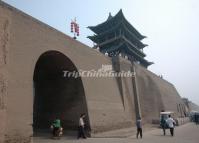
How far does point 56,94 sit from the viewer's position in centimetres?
1242

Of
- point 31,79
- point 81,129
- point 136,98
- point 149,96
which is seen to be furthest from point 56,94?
point 149,96

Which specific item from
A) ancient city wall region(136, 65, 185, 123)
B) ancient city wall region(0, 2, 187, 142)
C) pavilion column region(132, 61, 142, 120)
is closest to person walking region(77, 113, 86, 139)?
ancient city wall region(0, 2, 187, 142)

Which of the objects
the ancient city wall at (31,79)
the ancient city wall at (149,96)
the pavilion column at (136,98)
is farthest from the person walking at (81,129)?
the ancient city wall at (149,96)

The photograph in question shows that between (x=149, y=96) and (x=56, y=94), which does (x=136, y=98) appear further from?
(x=56, y=94)

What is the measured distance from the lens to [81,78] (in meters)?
11.6

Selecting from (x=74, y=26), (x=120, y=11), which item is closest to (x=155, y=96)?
(x=120, y=11)

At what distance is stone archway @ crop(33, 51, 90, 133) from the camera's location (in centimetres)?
1134

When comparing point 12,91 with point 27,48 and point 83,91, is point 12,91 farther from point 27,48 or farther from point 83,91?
point 83,91

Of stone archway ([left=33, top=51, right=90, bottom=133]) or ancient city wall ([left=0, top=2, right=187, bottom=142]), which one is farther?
stone archway ([left=33, top=51, right=90, bottom=133])

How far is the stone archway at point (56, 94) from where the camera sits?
11.3 m

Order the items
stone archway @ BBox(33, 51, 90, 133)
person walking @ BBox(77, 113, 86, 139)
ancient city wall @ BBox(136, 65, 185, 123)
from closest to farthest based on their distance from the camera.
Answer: person walking @ BBox(77, 113, 86, 139) → stone archway @ BBox(33, 51, 90, 133) → ancient city wall @ BBox(136, 65, 185, 123)

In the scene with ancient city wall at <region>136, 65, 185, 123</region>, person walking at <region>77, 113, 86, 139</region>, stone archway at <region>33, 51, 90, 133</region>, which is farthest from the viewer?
ancient city wall at <region>136, 65, 185, 123</region>

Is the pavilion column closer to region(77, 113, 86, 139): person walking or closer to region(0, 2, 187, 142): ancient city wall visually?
region(0, 2, 187, 142): ancient city wall

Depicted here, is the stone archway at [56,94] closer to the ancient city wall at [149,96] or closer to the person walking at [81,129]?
the person walking at [81,129]
